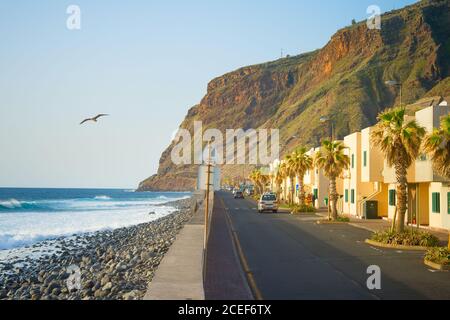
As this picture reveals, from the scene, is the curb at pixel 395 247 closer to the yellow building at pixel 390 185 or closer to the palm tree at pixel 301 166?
the yellow building at pixel 390 185

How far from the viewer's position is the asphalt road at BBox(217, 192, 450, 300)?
13352mm

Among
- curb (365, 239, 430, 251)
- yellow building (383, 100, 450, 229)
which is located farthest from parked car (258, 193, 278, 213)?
curb (365, 239, 430, 251)

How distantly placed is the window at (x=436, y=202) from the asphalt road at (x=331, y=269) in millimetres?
6120

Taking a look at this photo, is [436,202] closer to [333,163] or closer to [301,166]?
[333,163]

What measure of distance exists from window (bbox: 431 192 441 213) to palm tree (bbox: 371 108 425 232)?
775 cm

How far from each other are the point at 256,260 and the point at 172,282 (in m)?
6.19

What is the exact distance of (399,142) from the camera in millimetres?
24828

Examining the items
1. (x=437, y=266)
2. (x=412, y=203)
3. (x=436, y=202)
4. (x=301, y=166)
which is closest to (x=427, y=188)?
(x=412, y=203)

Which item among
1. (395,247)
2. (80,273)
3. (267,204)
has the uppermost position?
(267,204)

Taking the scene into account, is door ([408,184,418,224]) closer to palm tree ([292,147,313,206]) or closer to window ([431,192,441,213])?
window ([431,192,441,213])

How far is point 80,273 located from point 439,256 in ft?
40.9

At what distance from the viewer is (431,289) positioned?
1399 cm
